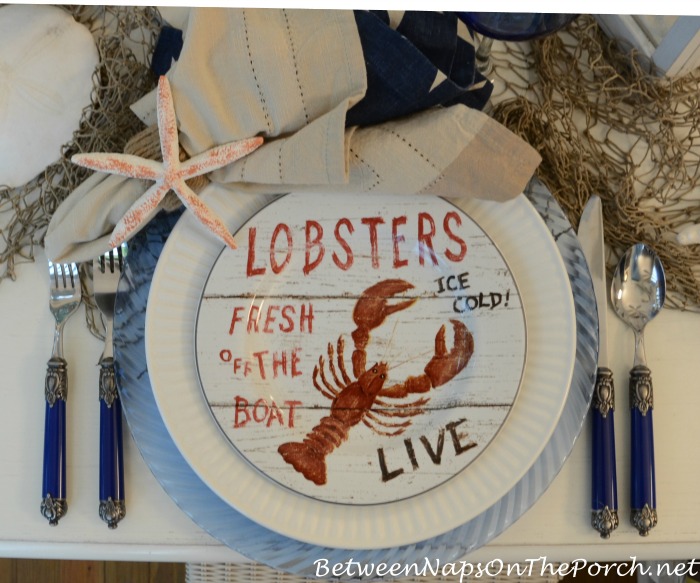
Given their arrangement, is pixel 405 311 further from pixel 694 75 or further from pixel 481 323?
pixel 694 75

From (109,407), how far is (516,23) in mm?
594

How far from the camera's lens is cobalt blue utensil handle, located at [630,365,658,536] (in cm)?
75

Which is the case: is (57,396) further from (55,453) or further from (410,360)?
(410,360)

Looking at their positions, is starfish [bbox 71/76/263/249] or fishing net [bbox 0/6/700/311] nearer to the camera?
starfish [bbox 71/76/263/249]

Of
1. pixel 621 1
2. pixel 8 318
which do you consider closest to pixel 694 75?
pixel 621 1

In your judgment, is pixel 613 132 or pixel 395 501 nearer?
pixel 395 501

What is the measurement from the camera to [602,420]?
759 millimetres

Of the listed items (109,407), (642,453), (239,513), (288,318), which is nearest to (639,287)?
(642,453)

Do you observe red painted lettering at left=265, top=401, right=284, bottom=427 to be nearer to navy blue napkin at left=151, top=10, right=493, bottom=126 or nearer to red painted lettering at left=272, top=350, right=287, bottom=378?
red painted lettering at left=272, top=350, right=287, bottom=378

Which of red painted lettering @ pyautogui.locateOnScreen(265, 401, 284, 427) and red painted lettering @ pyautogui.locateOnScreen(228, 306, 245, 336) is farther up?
red painted lettering @ pyautogui.locateOnScreen(228, 306, 245, 336)

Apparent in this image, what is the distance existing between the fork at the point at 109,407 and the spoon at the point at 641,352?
575 millimetres

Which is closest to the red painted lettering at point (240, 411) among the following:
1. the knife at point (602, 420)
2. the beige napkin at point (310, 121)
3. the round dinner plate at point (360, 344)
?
the round dinner plate at point (360, 344)

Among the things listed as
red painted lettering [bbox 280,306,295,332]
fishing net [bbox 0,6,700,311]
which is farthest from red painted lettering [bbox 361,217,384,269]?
fishing net [bbox 0,6,700,311]

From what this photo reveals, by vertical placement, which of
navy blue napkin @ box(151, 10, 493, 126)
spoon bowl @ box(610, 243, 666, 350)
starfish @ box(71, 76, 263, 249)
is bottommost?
spoon bowl @ box(610, 243, 666, 350)
